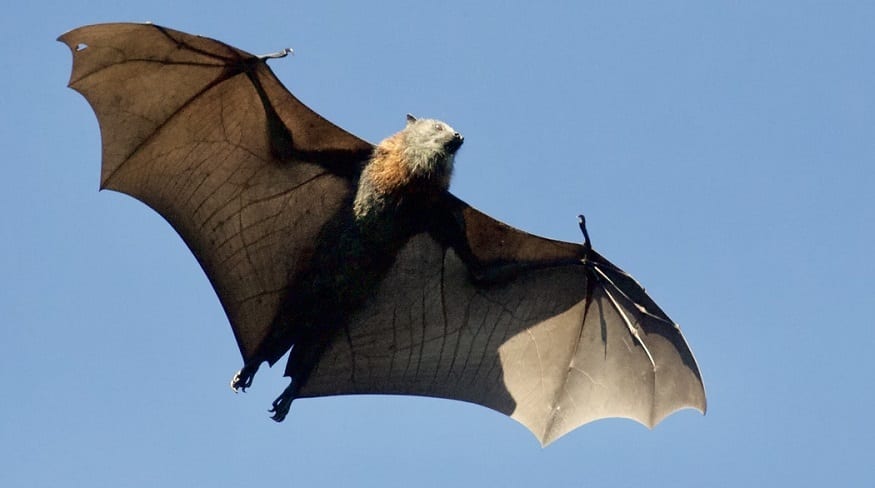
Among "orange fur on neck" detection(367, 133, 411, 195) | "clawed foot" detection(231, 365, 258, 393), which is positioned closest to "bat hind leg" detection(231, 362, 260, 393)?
"clawed foot" detection(231, 365, 258, 393)

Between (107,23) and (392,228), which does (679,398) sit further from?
(107,23)

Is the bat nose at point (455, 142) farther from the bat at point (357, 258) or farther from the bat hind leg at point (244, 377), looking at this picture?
the bat hind leg at point (244, 377)

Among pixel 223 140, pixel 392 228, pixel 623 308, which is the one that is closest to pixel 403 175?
pixel 392 228

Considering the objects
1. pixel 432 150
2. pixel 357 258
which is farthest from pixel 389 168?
pixel 357 258

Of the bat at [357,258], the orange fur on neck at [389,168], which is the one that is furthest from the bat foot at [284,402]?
the orange fur on neck at [389,168]

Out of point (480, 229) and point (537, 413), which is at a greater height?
point (480, 229)

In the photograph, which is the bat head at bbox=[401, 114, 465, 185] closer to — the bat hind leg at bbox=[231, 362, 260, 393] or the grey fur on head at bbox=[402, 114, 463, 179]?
the grey fur on head at bbox=[402, 114, 463, 179]

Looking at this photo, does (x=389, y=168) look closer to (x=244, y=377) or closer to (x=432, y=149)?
(x=432, y=149)
